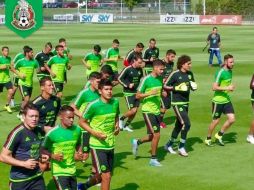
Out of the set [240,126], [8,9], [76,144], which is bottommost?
[240,126]

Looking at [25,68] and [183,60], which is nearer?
[183,60]

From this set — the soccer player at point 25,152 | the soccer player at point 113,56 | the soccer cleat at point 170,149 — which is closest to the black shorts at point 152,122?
the soccer cleat at point 170,149

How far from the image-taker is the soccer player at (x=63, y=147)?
28.8ft

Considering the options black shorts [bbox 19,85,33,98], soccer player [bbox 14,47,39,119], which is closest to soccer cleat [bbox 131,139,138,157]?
soccer player [bbox 14,47,39,119]

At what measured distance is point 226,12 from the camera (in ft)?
271

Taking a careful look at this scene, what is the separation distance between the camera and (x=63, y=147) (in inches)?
347

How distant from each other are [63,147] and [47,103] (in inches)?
80.4

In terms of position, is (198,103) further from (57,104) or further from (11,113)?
(57,104)

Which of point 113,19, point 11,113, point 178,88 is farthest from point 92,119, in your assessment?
point 113,19

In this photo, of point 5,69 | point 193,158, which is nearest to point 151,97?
point 193,158

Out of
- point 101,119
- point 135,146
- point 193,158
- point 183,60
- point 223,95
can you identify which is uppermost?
point 183,60

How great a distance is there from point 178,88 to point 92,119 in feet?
13.6

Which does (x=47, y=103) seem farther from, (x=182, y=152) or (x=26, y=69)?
(x=26, y=69)

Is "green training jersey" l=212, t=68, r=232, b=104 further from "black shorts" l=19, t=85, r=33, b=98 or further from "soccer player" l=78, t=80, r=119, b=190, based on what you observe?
"black shorts" l=19, t=85, r=33, b=98
